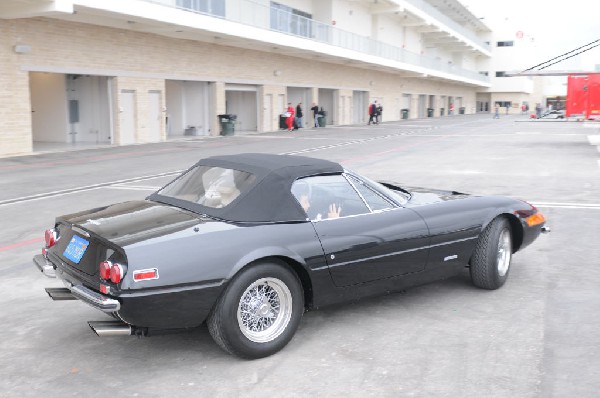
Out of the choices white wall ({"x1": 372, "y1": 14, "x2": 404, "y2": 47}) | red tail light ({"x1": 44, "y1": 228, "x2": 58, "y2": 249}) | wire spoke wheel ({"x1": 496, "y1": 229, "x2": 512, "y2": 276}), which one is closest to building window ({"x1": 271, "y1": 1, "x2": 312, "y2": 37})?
white wall ({"x1": 372, "y1": 14, "x2": 404, "y2": 47})

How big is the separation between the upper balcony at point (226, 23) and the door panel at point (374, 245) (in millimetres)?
15838

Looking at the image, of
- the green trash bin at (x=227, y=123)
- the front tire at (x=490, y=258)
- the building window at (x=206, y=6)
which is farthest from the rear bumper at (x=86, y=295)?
the green trash bin at (x=227, y=123)

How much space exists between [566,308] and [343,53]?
3247 cm

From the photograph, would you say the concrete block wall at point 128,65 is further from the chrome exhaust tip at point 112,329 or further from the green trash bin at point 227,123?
the chrome exhaust tip at point 112,329

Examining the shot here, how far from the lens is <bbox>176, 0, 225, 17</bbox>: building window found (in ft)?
74.0

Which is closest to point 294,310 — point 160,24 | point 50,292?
point 50,292

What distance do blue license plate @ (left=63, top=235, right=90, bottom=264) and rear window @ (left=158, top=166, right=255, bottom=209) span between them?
3.00ft

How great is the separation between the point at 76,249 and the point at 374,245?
2166mm

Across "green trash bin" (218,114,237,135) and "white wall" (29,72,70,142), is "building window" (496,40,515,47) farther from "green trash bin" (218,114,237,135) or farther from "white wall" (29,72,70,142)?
"white wall" (29,72,70,142)

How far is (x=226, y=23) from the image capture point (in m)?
24.7

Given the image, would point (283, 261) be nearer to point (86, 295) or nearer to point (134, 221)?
point (134, 221)

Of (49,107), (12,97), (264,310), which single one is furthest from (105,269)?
(49,107)

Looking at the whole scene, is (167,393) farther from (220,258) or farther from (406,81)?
(406,81)

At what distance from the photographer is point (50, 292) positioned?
4.19 meters
